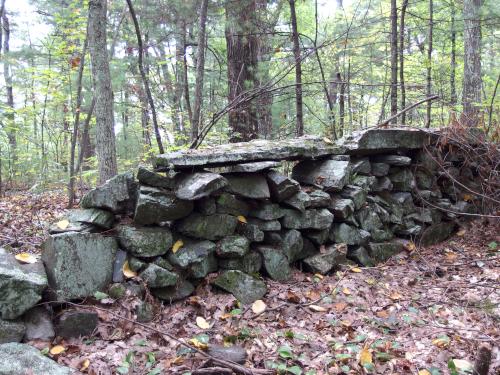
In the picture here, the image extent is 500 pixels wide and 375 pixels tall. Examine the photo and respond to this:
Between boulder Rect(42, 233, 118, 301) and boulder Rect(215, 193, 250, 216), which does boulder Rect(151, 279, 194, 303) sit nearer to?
boulder Rect(42, 233, 118, 301)

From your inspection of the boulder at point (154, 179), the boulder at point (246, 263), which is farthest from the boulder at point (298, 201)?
the boulder at point (154, 179)

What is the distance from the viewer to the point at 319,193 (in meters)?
5.05

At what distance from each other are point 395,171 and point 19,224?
19.2 feet

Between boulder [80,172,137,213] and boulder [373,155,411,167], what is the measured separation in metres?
3.93

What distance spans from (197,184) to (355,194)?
2.41 metres

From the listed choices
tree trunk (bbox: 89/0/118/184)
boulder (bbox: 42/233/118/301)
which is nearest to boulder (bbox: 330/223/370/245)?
boulder (bbox: 42/233/118/301)

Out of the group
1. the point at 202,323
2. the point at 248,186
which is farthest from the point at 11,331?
the point at 248,186

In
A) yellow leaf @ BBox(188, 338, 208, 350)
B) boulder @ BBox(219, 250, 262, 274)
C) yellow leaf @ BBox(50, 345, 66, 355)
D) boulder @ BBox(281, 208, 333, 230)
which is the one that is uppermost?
boulder @ BBox(281, 208, 333, 230)

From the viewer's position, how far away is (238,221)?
4.45 meters

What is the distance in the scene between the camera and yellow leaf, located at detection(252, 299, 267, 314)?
152 inches

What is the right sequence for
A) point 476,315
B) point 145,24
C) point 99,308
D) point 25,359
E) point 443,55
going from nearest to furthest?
1. point 25,359
2. point 99,308
3. point 476,315
4. point 145,24
5. point 443,55

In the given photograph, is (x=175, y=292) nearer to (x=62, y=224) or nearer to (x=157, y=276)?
(x=157, y=276)

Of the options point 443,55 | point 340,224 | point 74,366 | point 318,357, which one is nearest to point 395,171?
point 340,224

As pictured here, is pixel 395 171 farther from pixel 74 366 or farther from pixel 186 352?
pixel 74 366
